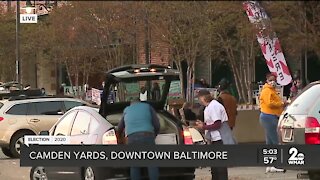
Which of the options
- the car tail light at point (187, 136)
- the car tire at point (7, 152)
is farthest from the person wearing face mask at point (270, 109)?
the car tire at point (7, 152)

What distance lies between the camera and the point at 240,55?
1753 centimetres

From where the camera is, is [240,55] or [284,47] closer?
[284,47]

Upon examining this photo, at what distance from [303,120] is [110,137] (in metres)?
2.72

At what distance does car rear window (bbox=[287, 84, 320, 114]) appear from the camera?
1025 cm

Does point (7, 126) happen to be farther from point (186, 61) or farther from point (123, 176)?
point (123, 176)

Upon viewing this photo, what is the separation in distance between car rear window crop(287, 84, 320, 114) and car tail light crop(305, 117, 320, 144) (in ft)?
0.99

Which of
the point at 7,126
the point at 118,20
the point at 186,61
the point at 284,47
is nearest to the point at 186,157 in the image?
the point at 284,47

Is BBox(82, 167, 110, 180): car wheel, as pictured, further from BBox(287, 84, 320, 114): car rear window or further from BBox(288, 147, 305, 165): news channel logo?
BBox(288, 147, 305, 165): news channel logo

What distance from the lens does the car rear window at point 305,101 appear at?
33.6ft

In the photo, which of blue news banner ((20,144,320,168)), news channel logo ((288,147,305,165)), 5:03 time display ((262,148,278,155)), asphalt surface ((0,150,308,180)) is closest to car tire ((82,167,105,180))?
asphalt surface ((0,150,308,180))

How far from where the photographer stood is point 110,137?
10.4 meters

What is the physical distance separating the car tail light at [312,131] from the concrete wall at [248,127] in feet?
25.4

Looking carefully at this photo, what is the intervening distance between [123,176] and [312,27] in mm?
4469

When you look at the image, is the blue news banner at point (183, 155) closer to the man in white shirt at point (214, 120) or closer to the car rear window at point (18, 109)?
the man in white shirt at point (214, 120)
